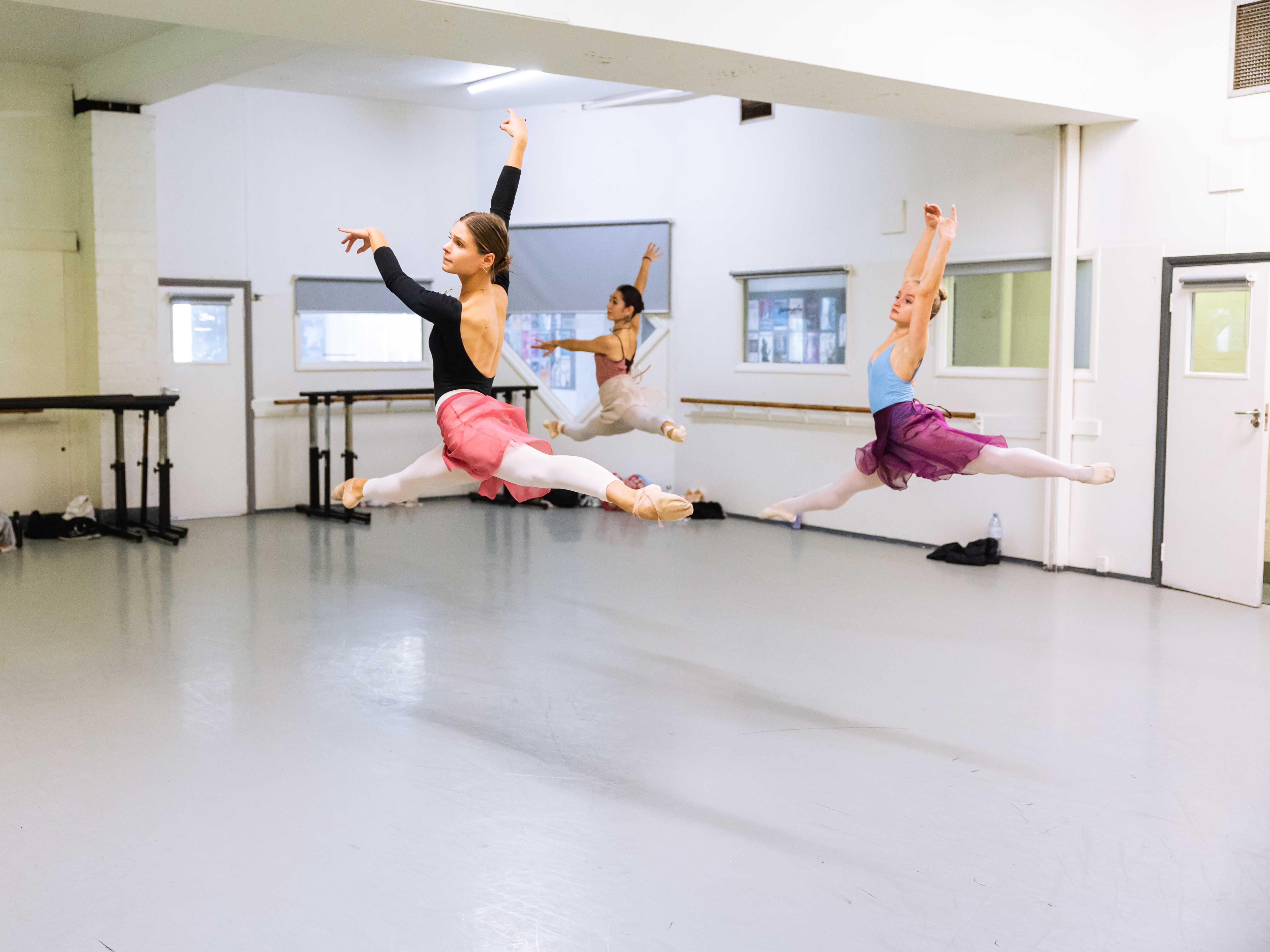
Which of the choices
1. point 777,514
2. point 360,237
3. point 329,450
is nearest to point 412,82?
point 329,450

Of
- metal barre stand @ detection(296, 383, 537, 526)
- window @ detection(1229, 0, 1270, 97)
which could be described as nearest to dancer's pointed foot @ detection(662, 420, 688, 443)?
window @ detection(1229, 0, 1270, 97)

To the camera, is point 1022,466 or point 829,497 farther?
point 829,497

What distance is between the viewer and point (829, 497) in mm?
4996

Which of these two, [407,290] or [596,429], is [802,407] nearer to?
[596,429]

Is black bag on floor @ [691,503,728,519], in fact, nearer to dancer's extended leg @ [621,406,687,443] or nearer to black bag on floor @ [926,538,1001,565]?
black bag on floor @ [926,538,1001,565]

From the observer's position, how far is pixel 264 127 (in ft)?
31.6

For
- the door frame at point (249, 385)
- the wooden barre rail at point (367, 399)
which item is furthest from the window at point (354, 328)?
the door frame at point (249, 385)

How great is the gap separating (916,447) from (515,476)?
1811mm

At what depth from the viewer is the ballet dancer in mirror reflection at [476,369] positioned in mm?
3910

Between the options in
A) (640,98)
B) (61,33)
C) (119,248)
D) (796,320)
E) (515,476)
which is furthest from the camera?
(640,98)

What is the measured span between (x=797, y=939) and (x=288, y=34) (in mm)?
4107

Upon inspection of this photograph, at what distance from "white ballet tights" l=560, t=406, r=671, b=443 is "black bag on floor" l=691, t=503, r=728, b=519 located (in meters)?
2.99

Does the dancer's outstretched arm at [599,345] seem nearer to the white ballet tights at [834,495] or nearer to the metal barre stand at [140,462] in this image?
the white ballet tights at [834,495]

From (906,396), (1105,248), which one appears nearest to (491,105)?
(1105,248)
